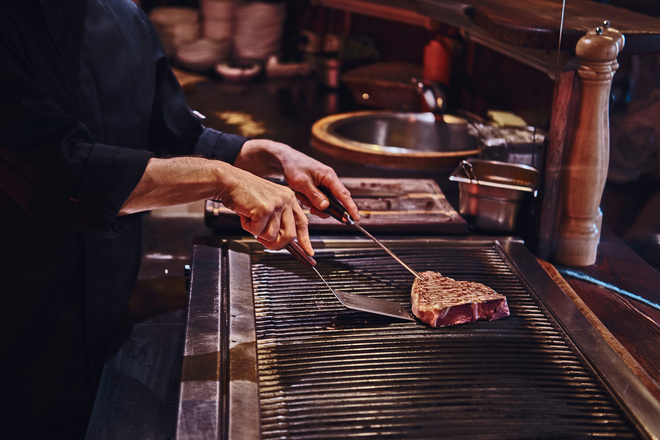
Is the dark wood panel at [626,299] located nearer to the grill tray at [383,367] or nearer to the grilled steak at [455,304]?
the grill tray at [383,367]

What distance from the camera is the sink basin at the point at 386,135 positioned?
118 inches

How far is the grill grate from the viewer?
3.80 feet

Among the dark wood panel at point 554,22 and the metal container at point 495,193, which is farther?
the metal container at point 495,193

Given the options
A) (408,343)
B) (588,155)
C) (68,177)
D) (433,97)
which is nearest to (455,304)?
(408,343)

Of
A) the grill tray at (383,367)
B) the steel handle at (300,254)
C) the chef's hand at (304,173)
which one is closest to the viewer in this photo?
the grill tray at (383,367)

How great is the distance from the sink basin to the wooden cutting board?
0.73 meters

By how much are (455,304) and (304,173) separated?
59cm

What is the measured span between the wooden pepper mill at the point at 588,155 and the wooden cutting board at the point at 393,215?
1.09 ft

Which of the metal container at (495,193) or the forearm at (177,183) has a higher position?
the forearm at (177,183)

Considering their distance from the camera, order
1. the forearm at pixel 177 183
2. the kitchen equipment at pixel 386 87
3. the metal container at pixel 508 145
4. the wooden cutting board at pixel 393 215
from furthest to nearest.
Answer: the kitchen equipment at pixel 386 87 < the metal container at pixel 508 145 < the wooden cutting board at pixel 393 215 < the forearm at pixel 177 183

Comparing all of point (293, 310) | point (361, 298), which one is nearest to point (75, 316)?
point (293, 310)

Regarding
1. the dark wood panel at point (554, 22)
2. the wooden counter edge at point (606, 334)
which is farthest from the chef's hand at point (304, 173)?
the dark wood panel at point (554, 22)

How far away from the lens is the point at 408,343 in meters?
1.41

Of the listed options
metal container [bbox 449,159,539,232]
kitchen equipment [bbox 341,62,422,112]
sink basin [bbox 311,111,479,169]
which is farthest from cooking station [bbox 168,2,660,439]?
kitchen equipment [bbox 341,62,422,112]
